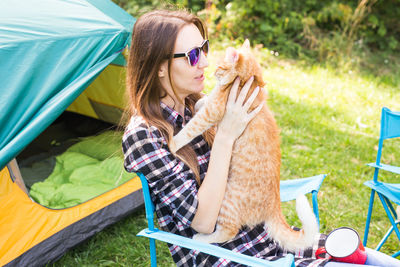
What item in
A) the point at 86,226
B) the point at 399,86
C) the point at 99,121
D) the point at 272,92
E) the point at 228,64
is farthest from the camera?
the point at 399,86

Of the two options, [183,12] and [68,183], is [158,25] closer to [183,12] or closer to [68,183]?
[183,12]

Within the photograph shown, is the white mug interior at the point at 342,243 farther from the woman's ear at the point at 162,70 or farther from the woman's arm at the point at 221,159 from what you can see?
the woman's ear at the point at 162,70

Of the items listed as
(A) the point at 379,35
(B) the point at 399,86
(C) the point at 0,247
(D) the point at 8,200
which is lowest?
(C) the point at 0,247

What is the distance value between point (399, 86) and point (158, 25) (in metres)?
5.35

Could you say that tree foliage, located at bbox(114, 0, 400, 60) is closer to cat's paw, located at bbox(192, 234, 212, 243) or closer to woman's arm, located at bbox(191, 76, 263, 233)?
woman's arm, located at bbox(191, 76, 263, 233)

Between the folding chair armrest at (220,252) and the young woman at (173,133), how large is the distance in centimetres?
8

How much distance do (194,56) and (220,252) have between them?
0.76 meters

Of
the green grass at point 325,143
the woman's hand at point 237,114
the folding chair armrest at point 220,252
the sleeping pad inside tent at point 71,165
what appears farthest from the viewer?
the sleeping pad inside tent at point 71,165

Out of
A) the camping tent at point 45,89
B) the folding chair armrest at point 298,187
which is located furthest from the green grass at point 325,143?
the folding chair armrest at point 298,187

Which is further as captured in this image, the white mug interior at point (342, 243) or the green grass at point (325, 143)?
the green grass at point (325, 143)

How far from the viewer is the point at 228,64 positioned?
1515mm

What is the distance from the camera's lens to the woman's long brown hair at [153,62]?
140 centimetres

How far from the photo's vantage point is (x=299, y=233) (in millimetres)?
1495

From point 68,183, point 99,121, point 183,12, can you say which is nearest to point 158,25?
point 183,12
